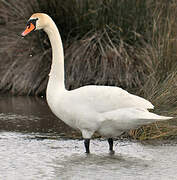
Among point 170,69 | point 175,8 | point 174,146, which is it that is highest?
point 175,8

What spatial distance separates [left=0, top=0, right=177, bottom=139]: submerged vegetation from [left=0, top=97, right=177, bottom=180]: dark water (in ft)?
7.12

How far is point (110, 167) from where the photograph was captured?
683 centimetres

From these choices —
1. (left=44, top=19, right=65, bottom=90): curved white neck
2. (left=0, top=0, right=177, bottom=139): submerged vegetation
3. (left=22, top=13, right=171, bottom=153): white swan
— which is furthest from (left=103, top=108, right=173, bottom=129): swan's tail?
(left=0, top=0, right=177, bottom=139): submerged vegetation

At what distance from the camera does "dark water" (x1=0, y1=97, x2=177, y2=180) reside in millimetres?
6508

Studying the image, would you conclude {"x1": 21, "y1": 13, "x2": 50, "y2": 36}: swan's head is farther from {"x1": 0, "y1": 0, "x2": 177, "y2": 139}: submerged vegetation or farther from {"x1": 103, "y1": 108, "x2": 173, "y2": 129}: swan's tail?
{"x1": 0, "y1": 0, "x2": 177, "y2": 139}: submerged vegetation

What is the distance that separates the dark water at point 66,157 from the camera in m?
6.51

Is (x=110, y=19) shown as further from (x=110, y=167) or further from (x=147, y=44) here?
(x=110, y=167)

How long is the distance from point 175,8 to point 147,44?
6.60 ft

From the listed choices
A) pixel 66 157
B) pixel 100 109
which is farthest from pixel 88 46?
pixel 66 157

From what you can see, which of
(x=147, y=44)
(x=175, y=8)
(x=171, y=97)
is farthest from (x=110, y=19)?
(x=171, y=97)

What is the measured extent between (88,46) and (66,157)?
4.51 m

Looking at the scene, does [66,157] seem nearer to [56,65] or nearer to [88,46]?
[56,65]

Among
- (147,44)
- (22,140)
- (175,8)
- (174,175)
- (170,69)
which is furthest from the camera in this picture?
(147,44)

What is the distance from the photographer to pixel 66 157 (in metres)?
7.30
